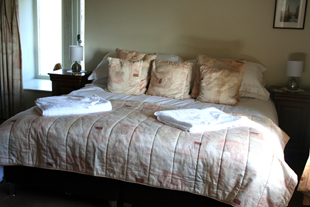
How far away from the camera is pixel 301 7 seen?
10.2 feet

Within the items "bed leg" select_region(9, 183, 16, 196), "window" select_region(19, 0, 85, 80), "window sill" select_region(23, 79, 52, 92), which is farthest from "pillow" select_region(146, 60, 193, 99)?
"window" select_region(19, 0, 85, 80)

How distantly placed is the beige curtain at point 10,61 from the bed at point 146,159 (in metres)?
1.93

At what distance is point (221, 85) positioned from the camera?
9.07 feet

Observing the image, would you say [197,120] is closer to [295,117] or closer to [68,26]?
[295,117]

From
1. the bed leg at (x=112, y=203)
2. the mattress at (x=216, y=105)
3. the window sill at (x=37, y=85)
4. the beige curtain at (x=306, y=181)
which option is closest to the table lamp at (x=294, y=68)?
the mattress at (x=216, y=105)

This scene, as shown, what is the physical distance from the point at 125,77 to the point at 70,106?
910mm

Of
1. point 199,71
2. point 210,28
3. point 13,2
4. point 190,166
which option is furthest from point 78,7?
point 190,166

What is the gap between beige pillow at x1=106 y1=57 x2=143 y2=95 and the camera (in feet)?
9.80

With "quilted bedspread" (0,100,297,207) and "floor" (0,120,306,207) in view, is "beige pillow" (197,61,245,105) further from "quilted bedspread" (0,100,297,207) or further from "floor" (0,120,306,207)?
"floor" (0,120,306,207)

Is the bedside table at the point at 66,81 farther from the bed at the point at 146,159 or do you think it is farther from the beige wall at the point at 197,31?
the bed at the point at 146,159

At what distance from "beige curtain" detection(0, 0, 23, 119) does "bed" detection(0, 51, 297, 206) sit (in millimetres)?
1927

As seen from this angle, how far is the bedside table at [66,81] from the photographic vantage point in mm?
3453

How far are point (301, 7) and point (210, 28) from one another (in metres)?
0.93

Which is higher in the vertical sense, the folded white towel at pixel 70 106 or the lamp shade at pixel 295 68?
the lamp shade at pixel 295 68
